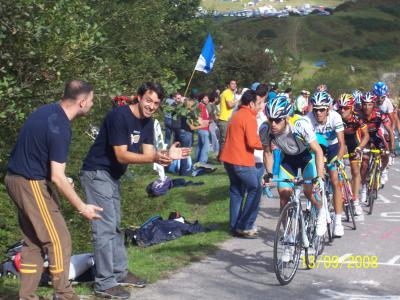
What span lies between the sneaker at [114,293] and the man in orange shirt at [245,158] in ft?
11.5

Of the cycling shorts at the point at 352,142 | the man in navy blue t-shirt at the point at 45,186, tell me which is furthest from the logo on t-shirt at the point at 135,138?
the cycling shorts at the point at 352,142

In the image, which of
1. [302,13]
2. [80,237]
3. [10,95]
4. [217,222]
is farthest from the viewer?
[302,13]

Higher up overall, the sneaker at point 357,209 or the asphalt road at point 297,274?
the sneaker at point 357,209

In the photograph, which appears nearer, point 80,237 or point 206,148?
point 80,237

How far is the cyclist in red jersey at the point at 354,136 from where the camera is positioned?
1180cm

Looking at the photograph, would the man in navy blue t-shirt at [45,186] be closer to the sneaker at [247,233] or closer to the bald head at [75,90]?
the bald head at [75,90]

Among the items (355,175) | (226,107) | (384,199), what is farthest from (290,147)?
(226,107)

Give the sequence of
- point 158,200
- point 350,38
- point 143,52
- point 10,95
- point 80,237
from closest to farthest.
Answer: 1. point 10,95
2. point 80,237
3. point 158,200
4. point 143,52
5. point 350,38

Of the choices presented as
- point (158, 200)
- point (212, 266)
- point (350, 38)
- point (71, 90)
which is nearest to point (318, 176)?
point (212, 266)

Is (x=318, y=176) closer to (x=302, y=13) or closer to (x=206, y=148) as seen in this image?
→ (x=206, y=148)

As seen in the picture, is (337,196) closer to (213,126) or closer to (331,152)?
(331,152)

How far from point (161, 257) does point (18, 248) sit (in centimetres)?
182

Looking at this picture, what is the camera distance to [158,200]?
45.9 ft

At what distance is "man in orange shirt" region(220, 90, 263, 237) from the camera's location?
10609mm
